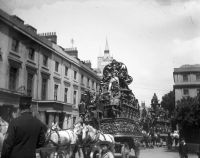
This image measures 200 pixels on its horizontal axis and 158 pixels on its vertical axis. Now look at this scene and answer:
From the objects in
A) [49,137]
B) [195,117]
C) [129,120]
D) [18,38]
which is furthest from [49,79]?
[195,117]

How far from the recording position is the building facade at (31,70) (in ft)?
48.9

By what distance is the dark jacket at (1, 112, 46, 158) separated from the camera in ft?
10.4

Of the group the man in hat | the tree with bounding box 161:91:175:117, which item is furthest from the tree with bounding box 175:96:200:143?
the tree with bounding box 161:91:175:117

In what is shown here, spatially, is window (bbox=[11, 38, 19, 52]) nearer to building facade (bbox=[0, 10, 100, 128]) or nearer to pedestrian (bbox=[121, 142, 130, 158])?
building facade (bbox=[0, 10, 100, 128])

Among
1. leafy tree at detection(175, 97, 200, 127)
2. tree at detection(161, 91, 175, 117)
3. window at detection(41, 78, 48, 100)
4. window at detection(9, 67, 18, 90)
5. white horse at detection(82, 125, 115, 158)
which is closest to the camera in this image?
white horse at detection(82, 125, 115, 158)

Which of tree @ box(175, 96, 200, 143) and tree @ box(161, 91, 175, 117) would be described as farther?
tree @ box(161, 91, 175, 117)

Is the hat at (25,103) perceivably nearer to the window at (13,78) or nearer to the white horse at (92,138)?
the white horse at (92,138)

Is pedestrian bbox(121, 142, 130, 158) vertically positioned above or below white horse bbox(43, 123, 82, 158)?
below

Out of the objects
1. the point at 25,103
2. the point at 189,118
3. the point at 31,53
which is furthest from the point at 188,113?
the point at 25,103

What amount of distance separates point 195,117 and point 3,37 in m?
14.7

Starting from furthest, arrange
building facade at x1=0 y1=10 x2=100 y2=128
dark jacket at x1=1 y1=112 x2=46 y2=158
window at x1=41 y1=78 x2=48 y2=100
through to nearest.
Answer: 1. window at x1=41 y1=78 x2=48 y2=100
2. building facade at x1=0 y1=10 x2=100 y2=128
3. dark jacket at x1=1 y1=112 x2=46 y2=158

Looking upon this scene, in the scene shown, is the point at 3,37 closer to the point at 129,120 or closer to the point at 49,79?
the point at 49,79

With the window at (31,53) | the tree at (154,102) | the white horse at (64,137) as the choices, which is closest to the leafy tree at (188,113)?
the tree at (154,102)

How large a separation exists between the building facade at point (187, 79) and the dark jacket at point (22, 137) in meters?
35.6
